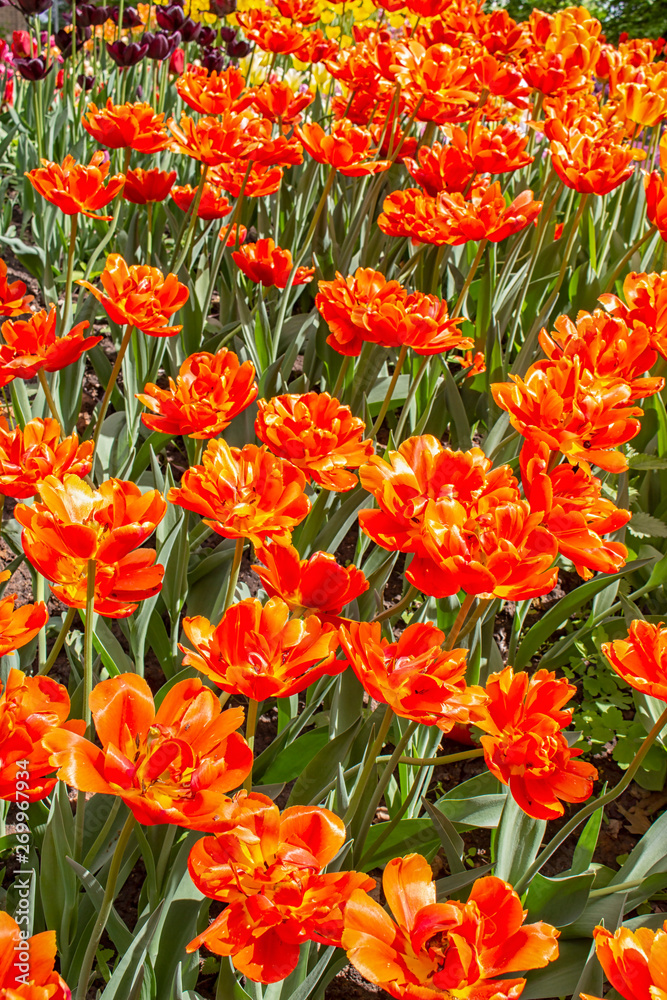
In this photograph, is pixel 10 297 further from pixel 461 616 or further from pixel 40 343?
pixel 461 616

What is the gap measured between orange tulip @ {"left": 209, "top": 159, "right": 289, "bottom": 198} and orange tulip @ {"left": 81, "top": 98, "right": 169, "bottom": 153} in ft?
0.48

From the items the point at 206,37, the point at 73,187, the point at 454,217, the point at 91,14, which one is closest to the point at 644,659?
the point at 454,217

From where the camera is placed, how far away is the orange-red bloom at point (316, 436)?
1.12 metres

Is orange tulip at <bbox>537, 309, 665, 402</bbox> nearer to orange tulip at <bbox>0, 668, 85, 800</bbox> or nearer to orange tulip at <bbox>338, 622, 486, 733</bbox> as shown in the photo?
orange tulip at <bbox>338, 622, 486, 733</bbox>

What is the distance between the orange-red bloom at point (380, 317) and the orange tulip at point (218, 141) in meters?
0.54

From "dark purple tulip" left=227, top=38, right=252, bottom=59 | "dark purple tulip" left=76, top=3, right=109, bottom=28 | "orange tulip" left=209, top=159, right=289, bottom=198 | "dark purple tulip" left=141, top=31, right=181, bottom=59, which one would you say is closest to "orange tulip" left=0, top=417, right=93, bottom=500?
"orange tulip" left=209, top=159, right=289, bottom=198

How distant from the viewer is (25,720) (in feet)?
2.24

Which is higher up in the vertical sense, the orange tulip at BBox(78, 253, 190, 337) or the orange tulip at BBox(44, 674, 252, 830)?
the orange tulip at BBox(78, 253, 190, 337)

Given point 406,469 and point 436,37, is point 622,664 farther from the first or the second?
point 436,37

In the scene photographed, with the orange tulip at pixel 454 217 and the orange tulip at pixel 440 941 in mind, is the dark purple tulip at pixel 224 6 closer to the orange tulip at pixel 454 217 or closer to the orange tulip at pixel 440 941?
the orange tulip at pixel 454 217

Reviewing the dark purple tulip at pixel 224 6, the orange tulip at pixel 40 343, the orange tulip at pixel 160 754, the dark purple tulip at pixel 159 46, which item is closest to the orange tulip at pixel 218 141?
the orange tulip at pixel 40 343

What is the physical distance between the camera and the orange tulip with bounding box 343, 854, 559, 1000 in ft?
1.95

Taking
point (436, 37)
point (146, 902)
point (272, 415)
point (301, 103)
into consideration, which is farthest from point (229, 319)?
A: point (146, 902)

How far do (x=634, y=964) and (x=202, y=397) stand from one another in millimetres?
899
